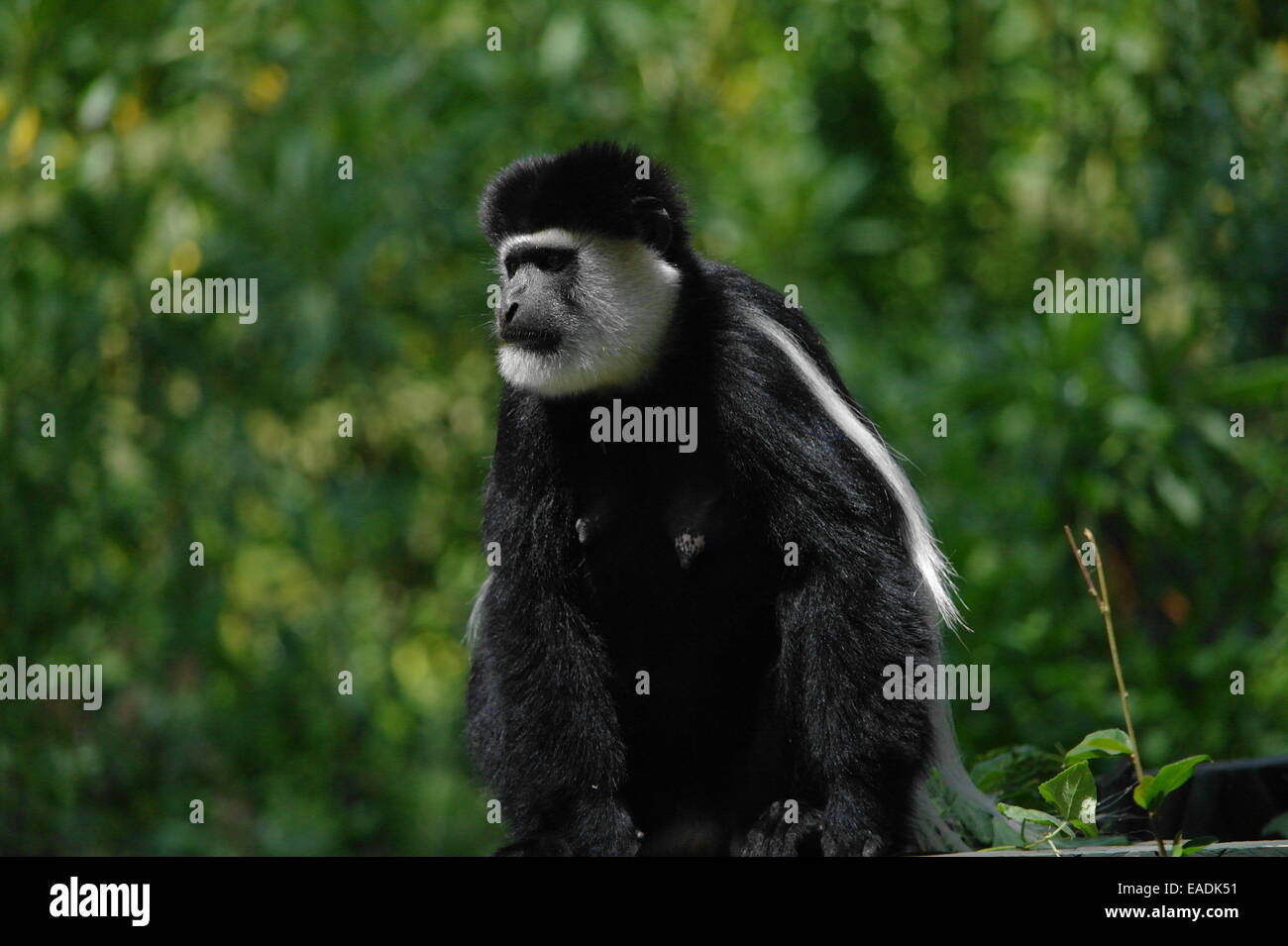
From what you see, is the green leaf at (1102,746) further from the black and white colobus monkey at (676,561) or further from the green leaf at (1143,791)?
the black and white colobus monkey at (676,561)

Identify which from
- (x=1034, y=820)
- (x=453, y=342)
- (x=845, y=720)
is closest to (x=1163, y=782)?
(x=1034, y=820)

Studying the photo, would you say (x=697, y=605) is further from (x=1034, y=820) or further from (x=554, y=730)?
(x=1034, y=820)

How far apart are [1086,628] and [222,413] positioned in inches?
148

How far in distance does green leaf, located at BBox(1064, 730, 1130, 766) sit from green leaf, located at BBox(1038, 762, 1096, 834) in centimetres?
3

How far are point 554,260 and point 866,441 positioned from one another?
2.67ft

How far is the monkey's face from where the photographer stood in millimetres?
3182

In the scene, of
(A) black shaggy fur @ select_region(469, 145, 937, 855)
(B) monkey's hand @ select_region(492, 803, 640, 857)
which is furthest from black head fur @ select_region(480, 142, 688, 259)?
(B) monkey's hand @ select_region(492, 803, 640, 857)

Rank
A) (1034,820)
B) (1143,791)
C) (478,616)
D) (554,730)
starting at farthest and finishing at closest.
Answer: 1. (478,616)
2. (554,730)
3. (1034,820)
4. (1143,791)

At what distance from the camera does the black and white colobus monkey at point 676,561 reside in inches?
118

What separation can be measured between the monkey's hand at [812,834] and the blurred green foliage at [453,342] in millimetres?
2729

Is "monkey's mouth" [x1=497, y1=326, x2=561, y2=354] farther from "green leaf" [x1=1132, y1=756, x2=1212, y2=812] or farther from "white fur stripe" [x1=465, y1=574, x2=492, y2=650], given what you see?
"green leaf" [x1=1132, y1=756, x2=1212, y2=812]

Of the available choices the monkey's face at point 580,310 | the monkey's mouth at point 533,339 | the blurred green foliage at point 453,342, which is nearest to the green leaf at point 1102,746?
the monkey's face at point 580,310

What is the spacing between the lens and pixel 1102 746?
2594 mm
